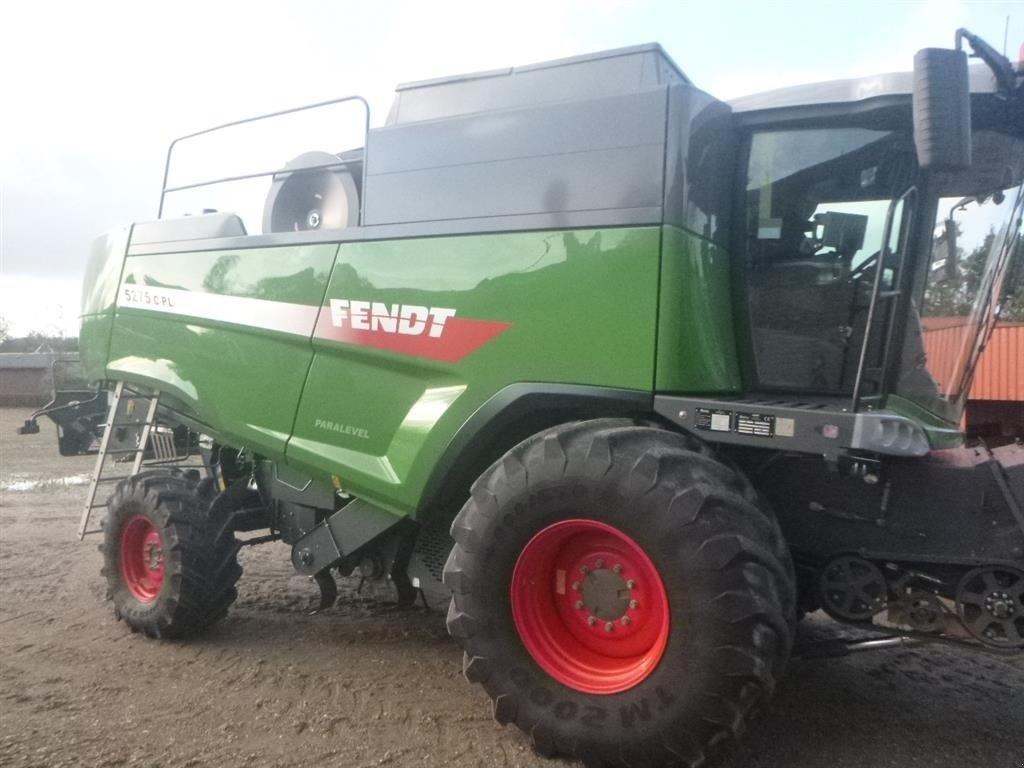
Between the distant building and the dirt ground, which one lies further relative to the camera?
the distant building

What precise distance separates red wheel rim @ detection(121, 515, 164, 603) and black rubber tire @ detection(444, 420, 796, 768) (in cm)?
244

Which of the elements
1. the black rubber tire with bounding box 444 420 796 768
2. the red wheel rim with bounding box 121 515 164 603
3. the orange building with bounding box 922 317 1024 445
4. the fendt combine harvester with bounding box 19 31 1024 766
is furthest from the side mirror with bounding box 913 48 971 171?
the red wheel rim with bounding box 121 515 164 603

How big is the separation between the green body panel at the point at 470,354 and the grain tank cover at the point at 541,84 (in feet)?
2.06

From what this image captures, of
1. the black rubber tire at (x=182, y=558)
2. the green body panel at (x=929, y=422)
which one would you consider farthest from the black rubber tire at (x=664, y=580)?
the black rubber tire at (x=182, y=558)

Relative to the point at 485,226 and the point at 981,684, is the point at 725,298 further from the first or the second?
the point at 981,684

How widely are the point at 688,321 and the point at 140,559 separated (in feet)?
12.0

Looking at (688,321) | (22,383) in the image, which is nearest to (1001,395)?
(688,321)

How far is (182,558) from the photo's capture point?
15.8 ft

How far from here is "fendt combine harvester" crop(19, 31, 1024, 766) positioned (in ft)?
10.1

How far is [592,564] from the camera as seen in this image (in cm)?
340

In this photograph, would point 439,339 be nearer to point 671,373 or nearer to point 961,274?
point 671,373

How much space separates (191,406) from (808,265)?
337cm

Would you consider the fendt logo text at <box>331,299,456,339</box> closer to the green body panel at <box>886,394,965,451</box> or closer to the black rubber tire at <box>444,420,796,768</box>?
the black rubber tire at <box>444,420,796,768</box>

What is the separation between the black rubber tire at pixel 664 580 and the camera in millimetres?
2975
